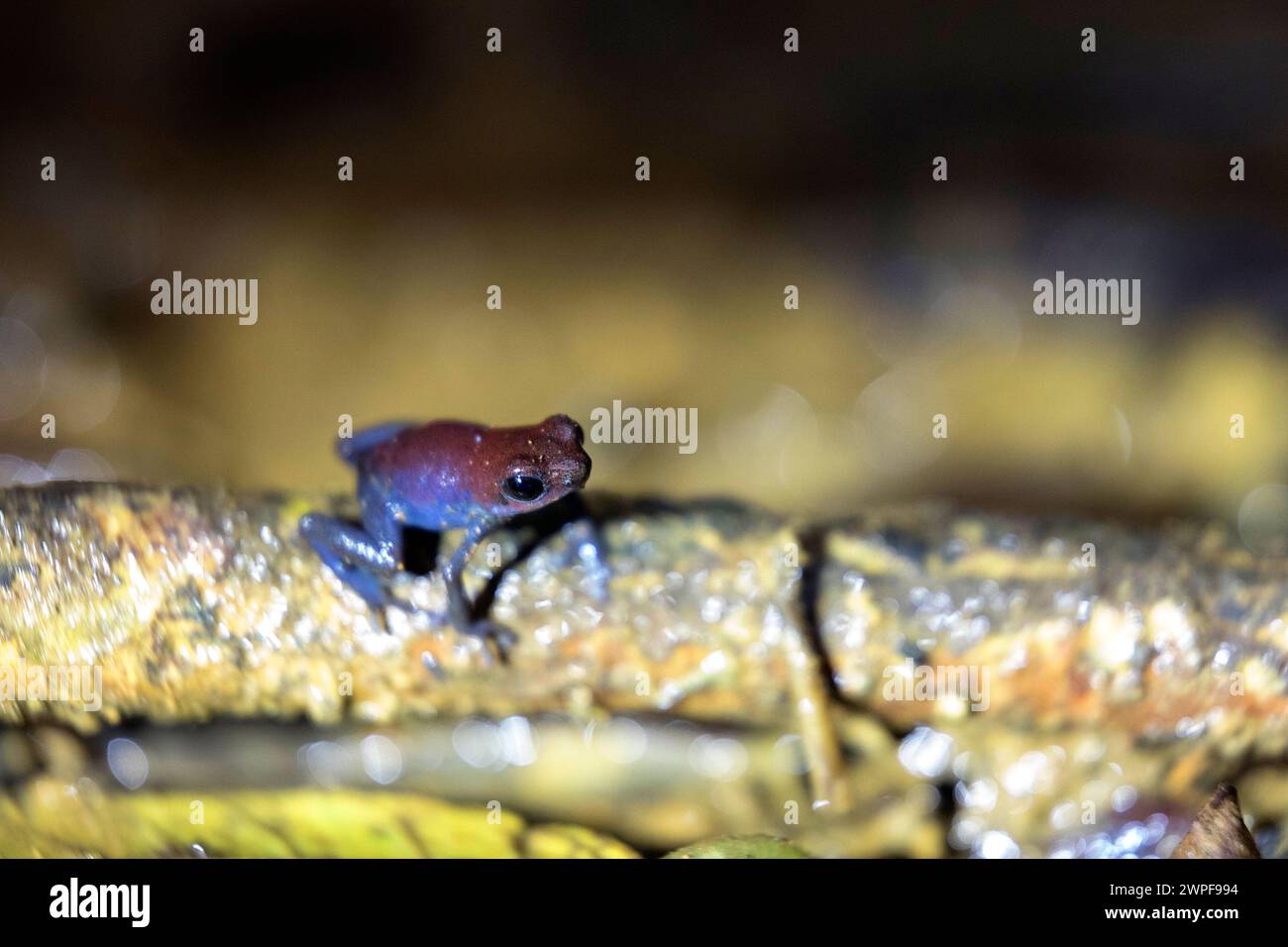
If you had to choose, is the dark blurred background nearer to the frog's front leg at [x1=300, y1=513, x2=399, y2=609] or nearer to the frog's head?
the frog's head

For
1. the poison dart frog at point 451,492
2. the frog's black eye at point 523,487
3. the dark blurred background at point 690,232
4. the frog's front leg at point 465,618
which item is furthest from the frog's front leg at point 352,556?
the dark blurred background at point 690,232

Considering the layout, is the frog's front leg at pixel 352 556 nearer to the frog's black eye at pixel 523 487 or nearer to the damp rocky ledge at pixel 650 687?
the damp rocky ledge at pixel 650 687

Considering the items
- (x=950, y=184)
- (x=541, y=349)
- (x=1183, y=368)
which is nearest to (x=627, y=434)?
(x=541, y=349)

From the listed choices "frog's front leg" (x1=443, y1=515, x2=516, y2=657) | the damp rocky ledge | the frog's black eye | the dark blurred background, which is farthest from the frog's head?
the dark blurred background

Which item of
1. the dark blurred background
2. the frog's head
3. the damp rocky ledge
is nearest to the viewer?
the damp rocky ledge

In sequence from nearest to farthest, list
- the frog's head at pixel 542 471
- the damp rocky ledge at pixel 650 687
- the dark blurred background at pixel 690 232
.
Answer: the damp rocky ledge at pixel 650 687, the frog's head at pixel 542 471, the dark blurred background at pixel 690 232

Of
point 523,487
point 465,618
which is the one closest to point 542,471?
point 523,487
